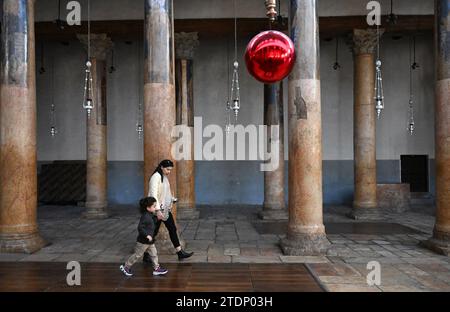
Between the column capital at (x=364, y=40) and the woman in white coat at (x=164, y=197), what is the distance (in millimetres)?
7609

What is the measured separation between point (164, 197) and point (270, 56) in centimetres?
279

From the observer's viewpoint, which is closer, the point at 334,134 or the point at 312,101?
the point at 312,101

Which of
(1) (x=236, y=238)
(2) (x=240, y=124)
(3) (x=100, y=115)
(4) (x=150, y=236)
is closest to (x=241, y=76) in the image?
(2) (x=240, y=124)

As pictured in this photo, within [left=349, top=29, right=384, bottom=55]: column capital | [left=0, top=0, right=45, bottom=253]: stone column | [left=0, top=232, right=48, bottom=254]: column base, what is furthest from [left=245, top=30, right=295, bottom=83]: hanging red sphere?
[left=349, top=29, right=384, bottom=55]: column capital

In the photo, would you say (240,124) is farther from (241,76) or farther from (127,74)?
(127,74)

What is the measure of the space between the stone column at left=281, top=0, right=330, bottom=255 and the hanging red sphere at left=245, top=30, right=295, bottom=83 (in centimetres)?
216

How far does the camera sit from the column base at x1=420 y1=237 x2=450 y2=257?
671 centimetres

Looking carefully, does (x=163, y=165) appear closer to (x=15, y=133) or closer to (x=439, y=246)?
(x=15, y=133)

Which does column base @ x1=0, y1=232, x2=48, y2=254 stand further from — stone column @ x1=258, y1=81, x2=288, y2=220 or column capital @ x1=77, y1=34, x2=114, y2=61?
column capital @ x1=77, y1=34, x2=114, y2=61

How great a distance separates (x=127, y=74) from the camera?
15.0 meters

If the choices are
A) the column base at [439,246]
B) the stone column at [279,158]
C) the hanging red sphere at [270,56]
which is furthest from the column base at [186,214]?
the hanging red sphere at [270,56]

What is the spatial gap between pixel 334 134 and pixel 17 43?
10.8m

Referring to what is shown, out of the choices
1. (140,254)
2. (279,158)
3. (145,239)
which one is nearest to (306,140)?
(145,239)
